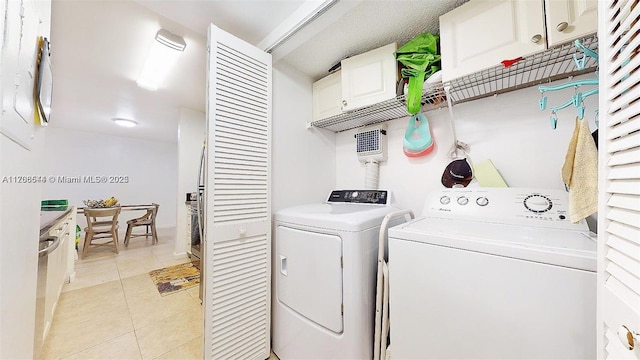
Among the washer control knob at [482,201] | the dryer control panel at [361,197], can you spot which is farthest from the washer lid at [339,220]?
the washer control knob at [482,201]

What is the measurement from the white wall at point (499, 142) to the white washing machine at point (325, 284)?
1.40 feet

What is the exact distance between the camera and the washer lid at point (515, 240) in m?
0.69

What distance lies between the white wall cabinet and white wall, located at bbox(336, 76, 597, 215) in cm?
46

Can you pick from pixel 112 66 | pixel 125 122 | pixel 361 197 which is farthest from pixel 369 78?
pixel 125 122

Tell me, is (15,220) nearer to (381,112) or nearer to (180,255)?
(381,112)

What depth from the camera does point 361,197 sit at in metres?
1.85

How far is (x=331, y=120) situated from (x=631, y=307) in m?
1.75

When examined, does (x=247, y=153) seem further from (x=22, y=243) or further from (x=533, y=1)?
(x=533, y=1)

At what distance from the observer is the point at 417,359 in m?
0.93

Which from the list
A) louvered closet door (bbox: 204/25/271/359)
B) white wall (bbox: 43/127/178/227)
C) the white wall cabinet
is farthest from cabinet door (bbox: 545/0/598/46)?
white wall (bbox: 43/127/178/227)

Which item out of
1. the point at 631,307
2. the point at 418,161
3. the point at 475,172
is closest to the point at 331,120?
the point at 418,161

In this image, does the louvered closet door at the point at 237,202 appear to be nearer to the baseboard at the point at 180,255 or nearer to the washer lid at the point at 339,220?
the washer lid at the point at 339,220

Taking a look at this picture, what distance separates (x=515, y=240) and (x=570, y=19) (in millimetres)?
921

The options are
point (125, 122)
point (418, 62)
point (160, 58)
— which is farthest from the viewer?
point (125, 122)
